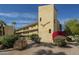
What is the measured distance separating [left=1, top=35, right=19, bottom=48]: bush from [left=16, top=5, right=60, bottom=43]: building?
0.08 m

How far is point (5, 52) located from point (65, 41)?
2.41ft

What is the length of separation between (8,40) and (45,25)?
1.59 feet

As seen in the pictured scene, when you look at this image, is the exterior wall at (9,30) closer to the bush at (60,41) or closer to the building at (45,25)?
the building at (45,25)

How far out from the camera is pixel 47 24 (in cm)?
284

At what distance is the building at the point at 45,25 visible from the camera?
2.81m

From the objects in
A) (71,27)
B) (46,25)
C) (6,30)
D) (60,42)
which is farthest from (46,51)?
(6,30)

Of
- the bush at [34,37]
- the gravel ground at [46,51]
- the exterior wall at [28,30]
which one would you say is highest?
the exterior wall at [28,30]

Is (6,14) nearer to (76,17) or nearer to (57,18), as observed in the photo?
(57,18)

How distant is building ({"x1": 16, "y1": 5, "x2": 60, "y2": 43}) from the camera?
2.81m

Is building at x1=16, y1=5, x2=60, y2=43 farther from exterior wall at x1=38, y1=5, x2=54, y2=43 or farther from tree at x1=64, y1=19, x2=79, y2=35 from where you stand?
tree at x1=64, y1=19, x2=79, y2=35

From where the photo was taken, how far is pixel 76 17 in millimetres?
2779

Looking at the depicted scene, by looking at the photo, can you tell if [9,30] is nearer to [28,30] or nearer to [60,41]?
[28,30]

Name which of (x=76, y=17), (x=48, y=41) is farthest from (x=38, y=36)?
(x=76, y=17)

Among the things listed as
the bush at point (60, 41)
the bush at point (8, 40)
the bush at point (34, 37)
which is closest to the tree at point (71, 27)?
the bush at point (60, 41)
